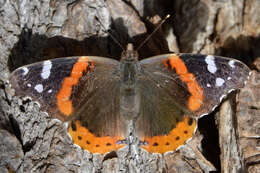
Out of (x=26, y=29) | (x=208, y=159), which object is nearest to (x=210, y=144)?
(x=208, y=159)

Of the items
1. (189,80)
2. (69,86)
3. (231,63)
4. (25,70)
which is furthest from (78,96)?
(231,63)

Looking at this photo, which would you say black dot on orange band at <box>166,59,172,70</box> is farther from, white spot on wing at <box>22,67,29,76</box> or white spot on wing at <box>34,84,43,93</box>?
white spot on wing at <box>22,67,29,76</box>

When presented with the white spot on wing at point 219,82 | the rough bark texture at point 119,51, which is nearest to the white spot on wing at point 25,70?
the rough bark texture at point 119,51

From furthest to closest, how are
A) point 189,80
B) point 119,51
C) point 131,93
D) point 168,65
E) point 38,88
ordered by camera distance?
point 119,51 → point 131,93 → point 168,65 → point 189,80 → point 38,88

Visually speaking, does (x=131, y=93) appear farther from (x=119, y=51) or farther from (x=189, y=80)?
(x=189, y=80)

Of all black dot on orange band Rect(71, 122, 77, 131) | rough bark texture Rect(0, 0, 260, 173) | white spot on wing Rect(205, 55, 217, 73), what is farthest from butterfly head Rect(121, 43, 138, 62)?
black dot on orange band Rect(71, 122, 77, 131)

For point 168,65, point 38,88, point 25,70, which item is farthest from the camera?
point 168,65
